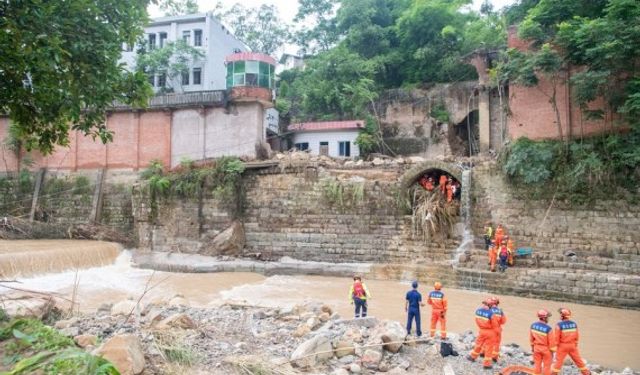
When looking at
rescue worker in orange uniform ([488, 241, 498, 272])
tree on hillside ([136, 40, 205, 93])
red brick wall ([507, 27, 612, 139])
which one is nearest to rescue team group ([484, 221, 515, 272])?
rescue worker in orange uniform ([488, 241, 498, 272])

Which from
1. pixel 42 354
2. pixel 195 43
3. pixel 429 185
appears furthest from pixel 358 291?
pixel 195 43

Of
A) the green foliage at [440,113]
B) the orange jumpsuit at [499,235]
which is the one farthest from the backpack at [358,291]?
the green foliage at [440,113]

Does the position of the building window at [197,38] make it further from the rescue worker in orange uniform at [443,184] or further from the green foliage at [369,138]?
the rescue worker in orange uniform at [443,184]

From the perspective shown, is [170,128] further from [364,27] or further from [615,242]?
[615,242]

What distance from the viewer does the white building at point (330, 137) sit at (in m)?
25.5

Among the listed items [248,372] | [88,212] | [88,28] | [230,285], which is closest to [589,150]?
[230,285]

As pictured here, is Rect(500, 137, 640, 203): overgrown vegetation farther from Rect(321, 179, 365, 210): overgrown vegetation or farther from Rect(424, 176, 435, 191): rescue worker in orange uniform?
Rect(321, 179, 365, 210): overgrown vegetation

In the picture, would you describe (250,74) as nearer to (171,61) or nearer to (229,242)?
(171,61)

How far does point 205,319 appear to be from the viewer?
8.49 m

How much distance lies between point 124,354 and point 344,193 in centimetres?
1368

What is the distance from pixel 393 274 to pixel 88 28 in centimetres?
1255

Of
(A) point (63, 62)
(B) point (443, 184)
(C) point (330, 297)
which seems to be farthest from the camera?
(B) point (443, 184)

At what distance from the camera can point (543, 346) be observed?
6438 millimetres

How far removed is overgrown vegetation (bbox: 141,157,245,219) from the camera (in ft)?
62.1
